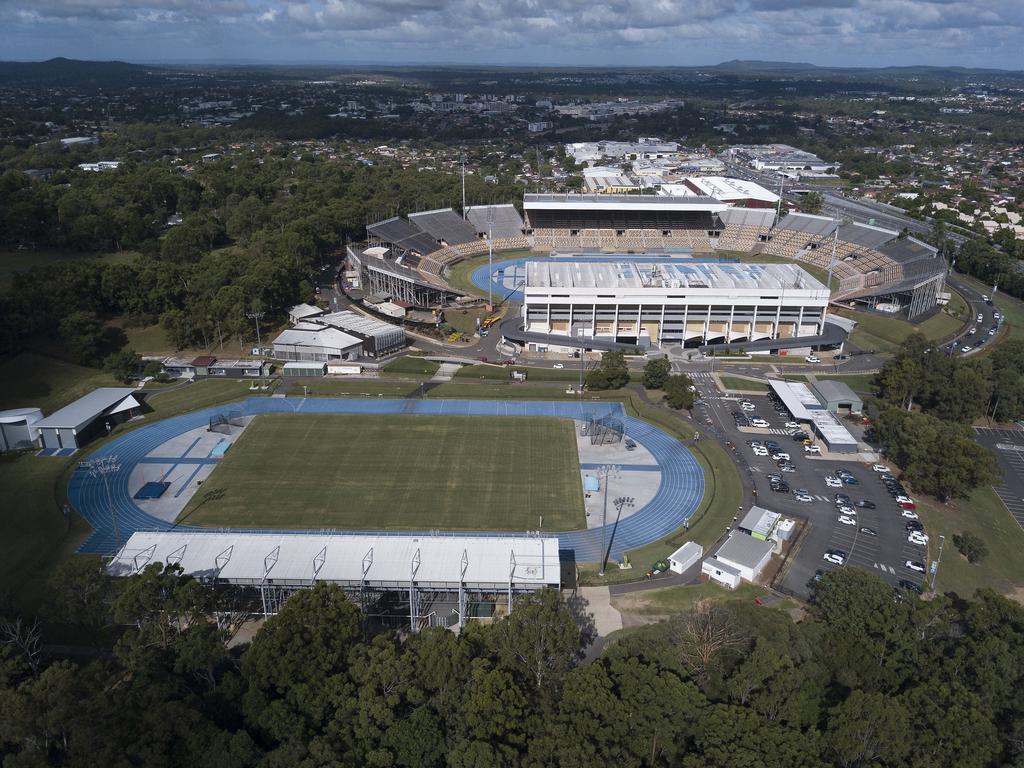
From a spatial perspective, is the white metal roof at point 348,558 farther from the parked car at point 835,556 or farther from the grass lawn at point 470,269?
the grass lawn at point 470,269

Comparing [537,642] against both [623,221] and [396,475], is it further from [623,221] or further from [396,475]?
[623,221]

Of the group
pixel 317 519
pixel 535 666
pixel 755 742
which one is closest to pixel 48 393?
pixel 317 519

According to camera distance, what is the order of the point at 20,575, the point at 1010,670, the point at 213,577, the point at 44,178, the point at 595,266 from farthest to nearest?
the point at 44,178
the point at 595,266
the point at 20,575
the point at 213,577
the point at 1010,670

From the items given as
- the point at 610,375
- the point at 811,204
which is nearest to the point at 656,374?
the point at 610,375

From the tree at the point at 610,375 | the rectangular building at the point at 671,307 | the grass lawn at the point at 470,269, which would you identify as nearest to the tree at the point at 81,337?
the grass lawn at the point at 470,269

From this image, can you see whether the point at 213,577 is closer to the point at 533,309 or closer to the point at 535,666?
the point at 535,666

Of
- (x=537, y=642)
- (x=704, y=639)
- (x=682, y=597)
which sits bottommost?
(x=682, y=597)
